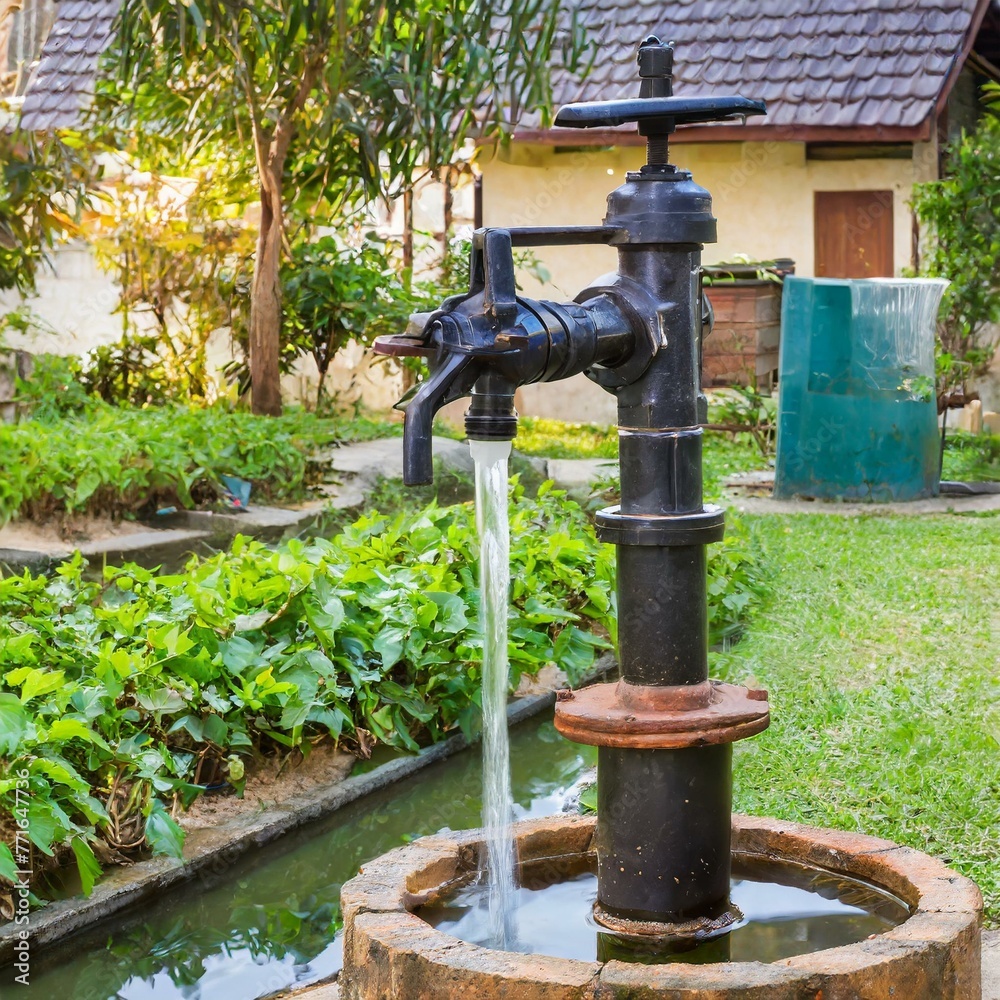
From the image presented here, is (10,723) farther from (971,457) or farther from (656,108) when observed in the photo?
(971,457)

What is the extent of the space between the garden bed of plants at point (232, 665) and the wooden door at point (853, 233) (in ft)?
22.9

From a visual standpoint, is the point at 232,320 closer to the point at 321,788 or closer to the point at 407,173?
the point at 407,173

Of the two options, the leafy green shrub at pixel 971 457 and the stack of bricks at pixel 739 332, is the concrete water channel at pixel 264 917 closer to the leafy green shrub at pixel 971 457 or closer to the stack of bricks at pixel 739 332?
the leafy green shrub at pixel 971 457

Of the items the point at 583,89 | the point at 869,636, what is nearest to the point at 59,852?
the point at 869,636

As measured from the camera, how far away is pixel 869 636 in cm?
467

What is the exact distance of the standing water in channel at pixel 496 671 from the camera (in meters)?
1.93

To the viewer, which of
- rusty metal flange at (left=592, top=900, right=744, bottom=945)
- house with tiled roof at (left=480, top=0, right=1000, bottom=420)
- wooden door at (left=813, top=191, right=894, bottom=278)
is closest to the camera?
rusty metal flange at (left=592, top=900, right=744, bottom=945)

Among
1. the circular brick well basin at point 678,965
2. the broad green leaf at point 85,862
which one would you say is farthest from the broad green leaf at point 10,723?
the circular brick well basin at point 678,965

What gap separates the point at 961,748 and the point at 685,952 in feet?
5.58

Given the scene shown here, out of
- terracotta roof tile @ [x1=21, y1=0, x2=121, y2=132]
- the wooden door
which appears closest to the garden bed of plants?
the wooden door

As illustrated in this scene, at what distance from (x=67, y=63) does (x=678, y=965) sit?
46.0 feet

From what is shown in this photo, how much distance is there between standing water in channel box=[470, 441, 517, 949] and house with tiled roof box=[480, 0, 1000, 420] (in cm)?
877

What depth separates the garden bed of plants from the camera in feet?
9.54

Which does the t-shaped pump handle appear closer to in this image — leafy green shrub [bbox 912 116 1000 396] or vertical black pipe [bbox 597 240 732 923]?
vertical black pipe [bbox 597 240 732 923]
